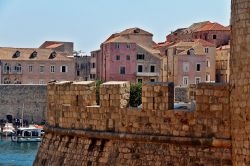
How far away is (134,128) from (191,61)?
236ft

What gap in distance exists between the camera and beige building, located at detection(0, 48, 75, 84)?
89250mm

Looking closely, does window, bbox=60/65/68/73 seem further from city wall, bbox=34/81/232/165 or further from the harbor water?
city wall, bbox=34/81/232/165

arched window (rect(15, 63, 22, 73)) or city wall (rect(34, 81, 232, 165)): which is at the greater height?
arched window (rect(15, 63, 22, 73))

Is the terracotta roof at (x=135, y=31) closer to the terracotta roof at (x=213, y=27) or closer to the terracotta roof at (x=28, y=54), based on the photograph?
the terracotta roof at (x=213, y=27)

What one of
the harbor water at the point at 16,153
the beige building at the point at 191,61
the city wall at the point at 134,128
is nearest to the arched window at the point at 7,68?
the beige building at the point at 191,61

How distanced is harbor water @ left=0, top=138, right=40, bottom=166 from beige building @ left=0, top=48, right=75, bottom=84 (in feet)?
77.3

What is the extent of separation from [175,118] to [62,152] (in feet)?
10.1

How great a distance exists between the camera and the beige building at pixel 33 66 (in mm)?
89250

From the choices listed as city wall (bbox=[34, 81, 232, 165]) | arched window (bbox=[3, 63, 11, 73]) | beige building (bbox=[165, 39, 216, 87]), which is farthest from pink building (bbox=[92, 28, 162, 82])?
city wall (bbox=[34, 81, 232, 165])

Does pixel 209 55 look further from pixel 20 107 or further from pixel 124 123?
pixel 124 123

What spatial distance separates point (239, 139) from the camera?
34.2ft

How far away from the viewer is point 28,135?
6600 centimetres

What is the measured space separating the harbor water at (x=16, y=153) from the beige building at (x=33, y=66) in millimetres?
23554

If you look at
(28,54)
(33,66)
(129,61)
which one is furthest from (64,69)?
(129,61)
